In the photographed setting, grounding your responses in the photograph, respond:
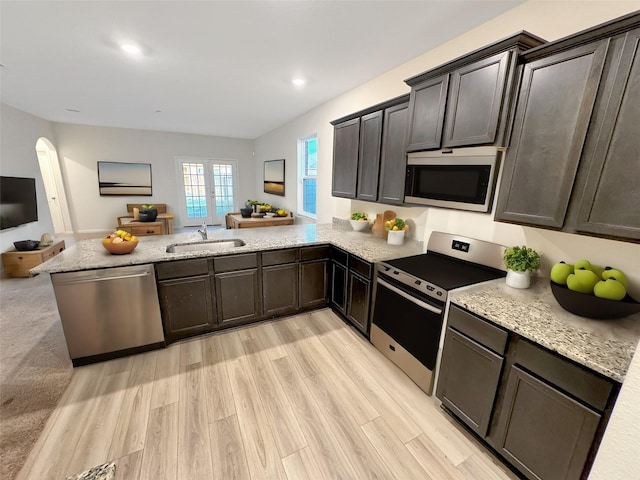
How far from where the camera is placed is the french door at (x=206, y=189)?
24.0 feet

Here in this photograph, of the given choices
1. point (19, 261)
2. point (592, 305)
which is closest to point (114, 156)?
point (19, 261)

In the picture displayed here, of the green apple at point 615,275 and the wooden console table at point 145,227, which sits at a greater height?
the green apple at point 615,275

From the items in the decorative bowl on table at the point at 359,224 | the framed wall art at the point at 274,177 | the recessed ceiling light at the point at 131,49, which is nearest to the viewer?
the recessed ceiling light at the point at 131,49

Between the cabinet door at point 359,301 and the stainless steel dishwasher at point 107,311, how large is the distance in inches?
67.8

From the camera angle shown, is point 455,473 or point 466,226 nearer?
point 455,473

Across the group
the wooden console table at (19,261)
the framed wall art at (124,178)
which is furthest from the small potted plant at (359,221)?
the framed wall art at (124,178)

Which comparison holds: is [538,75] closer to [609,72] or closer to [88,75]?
[609,72]

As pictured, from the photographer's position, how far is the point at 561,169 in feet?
4.33

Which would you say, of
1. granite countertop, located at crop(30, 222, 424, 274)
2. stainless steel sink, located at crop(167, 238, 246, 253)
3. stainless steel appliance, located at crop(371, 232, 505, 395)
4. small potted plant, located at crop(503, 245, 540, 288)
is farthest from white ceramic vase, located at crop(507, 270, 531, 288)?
stainless steel sink, located at crop(167, 238, 246, 253)

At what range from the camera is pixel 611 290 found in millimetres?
1199

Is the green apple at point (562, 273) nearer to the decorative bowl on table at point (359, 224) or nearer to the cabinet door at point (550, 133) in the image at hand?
the cabinet door at point (550, 133)

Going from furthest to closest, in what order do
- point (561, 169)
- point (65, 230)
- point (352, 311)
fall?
point (65, 230) → point (352, 311) → point (561, 169)

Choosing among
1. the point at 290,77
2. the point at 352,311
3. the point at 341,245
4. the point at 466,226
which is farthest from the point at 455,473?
the point at 290,77

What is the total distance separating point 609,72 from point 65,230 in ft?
29.8
